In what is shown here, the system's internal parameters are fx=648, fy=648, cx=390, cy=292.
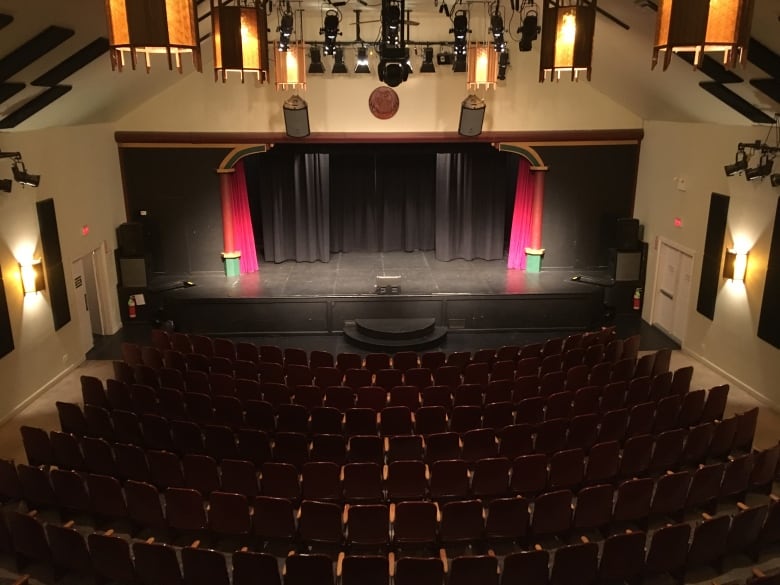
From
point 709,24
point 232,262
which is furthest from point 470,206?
point 709,24

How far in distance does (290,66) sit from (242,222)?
176 inches

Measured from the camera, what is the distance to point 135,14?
380 cm

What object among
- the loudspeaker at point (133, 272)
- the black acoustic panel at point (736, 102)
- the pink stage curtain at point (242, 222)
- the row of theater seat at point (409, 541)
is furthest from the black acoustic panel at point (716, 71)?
A: the loudspeaker at point (133, 272)

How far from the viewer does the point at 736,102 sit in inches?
368

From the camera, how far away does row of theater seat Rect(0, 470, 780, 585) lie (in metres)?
5.06

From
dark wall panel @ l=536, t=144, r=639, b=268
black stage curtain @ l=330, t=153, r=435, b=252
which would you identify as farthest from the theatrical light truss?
dark wall panel @ l=536, t=144, r=639, b=268

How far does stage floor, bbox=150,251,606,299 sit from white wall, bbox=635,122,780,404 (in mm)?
2192

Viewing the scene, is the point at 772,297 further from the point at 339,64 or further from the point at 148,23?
the point at 148,23

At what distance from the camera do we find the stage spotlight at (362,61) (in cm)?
1158

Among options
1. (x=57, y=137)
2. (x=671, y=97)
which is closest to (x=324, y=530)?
(x=57, y=137)

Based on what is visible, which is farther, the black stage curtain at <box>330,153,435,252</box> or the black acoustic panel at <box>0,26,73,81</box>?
the black stage curtain at <box>330,153,435,252</box>

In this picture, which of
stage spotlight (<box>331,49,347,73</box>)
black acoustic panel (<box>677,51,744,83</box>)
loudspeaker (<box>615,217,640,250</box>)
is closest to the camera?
black acoustic panel (<box>677,51,744,83</box>)

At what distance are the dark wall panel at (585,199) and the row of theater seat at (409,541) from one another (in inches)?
369

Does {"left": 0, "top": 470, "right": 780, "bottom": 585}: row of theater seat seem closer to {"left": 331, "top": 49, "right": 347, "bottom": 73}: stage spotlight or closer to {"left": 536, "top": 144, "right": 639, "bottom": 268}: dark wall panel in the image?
{"left": 331, "top": 49, "right": 347, "bottom": 73}: stage spotlight
